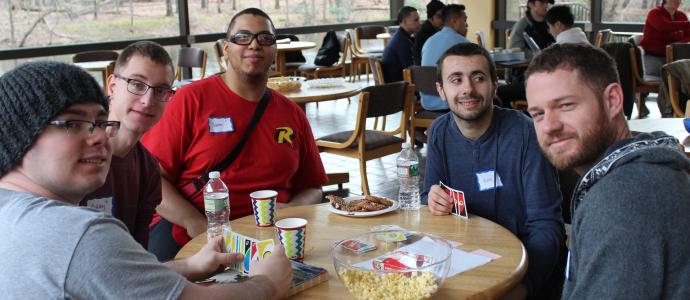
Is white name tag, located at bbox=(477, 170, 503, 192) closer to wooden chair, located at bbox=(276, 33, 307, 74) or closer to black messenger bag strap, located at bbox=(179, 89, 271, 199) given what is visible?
black messenger bag strap, located at bbox=(179, 89, 271, 199)

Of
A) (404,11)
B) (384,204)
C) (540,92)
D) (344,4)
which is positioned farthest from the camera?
(344,4)

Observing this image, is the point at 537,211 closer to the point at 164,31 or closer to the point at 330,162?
the point at 330,162

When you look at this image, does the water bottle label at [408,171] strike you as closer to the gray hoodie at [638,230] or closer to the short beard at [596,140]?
the short beard at [596,140]

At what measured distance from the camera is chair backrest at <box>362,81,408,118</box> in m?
5.02

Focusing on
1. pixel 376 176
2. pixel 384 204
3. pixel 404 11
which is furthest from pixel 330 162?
pixel 384 204

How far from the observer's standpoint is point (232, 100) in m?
2.95

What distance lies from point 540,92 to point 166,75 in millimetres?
1301

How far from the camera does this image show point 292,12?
1134 cm

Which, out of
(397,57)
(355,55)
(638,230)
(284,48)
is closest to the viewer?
(638,230)

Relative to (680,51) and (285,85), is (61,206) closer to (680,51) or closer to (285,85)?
(285,85)

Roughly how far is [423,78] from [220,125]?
130 inches

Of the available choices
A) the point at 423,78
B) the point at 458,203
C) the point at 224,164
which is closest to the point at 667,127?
the point at 458,203

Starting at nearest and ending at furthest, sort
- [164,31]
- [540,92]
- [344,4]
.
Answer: [540,92], [164,31], [344,4]

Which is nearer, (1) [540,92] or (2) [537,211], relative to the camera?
(1) [540,92]
